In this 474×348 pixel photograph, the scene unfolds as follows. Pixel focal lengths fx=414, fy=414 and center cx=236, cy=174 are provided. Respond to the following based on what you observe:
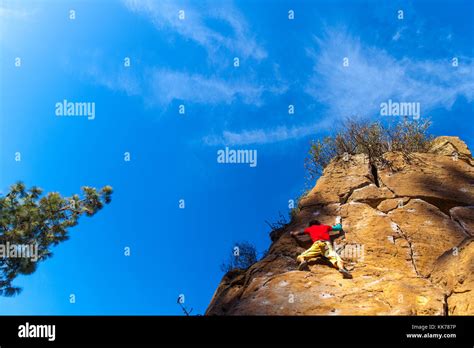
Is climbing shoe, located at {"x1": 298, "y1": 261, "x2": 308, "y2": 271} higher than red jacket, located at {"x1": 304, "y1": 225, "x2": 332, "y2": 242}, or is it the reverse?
red jacket, located at {"x1": 304, "y1": 225, "x2": 332, "y2": 242}

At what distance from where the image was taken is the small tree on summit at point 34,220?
502 inches

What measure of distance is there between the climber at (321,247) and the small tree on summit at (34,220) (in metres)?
8.32

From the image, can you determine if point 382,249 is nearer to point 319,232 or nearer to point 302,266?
point 319,232

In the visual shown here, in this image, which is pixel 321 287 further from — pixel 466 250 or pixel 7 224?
pixel 7 224

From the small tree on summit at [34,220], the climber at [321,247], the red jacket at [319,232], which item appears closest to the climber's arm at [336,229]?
the climber at [321,247]

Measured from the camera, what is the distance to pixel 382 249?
31.4 ft

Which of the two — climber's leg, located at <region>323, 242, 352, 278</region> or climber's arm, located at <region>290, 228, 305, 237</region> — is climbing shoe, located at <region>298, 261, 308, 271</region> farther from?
climber's arm, located at <region>290, 228, 305, 237</region>

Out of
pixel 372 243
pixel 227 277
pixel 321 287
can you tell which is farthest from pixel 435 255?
pixel 227 277

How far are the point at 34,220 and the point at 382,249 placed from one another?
10769mm
